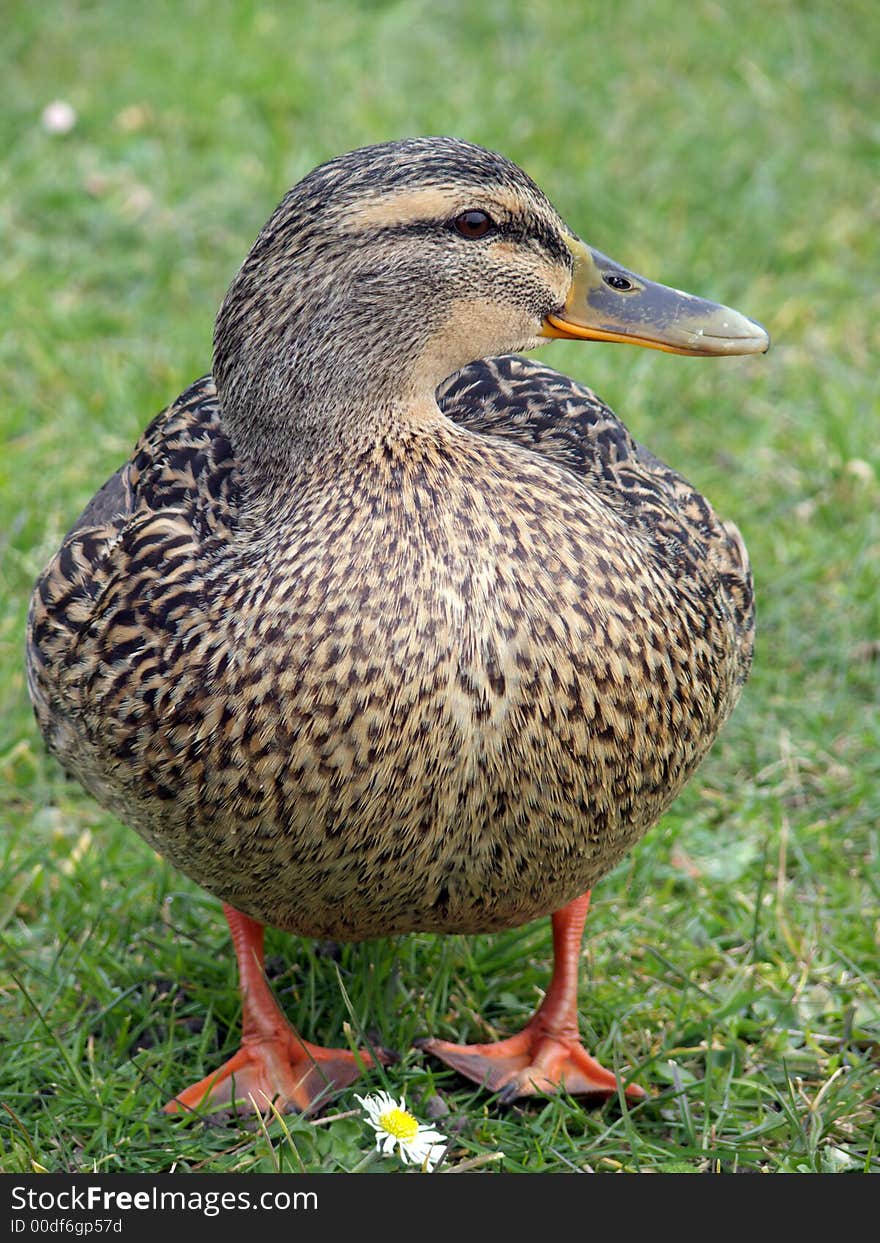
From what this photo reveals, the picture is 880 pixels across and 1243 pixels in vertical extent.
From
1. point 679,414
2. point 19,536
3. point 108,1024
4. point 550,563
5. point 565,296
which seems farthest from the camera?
point 679,414

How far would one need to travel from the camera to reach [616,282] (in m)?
2.77

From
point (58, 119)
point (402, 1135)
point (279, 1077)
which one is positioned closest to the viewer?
point (402, 1135)

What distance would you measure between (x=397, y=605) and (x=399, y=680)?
11 cm

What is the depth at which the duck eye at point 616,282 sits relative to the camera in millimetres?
2764

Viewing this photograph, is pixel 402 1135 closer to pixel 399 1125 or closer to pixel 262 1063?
pixel 399 1125

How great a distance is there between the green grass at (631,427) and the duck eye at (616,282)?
1230mm

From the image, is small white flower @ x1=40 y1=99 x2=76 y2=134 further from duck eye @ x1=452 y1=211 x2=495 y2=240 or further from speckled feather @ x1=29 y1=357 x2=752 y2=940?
duck eye @ x1=452 y1=211 x2=495 y2=240

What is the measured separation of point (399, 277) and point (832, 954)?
65.2 inches

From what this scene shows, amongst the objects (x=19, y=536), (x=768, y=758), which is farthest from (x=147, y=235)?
(x=768, y=758)

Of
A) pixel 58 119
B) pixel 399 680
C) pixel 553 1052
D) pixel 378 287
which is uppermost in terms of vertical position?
pixel 58 119

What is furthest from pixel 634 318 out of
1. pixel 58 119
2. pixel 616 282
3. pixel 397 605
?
pixel 58 119

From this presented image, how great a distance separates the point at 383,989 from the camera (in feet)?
10.4

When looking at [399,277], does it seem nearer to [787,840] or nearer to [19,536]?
[787,840]

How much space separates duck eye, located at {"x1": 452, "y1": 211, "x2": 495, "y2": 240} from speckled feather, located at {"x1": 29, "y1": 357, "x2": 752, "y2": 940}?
0.31 meters
